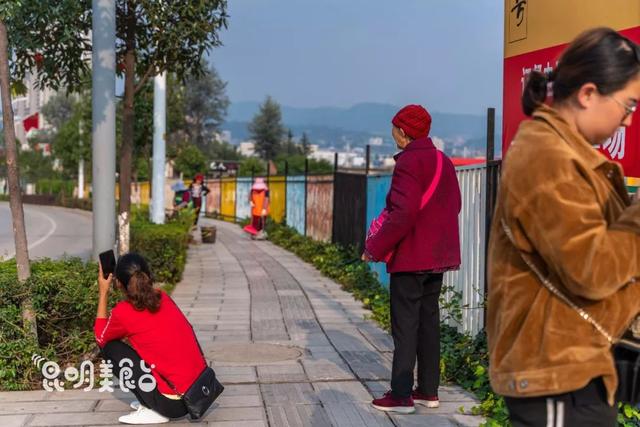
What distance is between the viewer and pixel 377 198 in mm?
11414

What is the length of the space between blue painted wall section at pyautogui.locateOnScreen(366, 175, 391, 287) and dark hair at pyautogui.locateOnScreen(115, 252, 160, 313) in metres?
5.88

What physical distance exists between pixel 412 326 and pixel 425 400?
550mm

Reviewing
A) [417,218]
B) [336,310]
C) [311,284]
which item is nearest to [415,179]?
[417,218]

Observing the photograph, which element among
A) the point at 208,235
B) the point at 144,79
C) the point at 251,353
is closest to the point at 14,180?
the point at 251,353

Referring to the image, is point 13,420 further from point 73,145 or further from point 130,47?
point 73,145

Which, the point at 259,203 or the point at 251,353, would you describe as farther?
the point at 259,203

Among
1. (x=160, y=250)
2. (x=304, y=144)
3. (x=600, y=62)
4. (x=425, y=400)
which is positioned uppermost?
(x=304, y=144)

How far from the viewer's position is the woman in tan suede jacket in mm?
1983

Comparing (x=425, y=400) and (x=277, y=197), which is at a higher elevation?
(x=277, y=197)

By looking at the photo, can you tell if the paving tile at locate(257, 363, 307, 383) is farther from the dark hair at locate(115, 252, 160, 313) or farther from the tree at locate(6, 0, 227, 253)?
the tree at locate(6, 0, 227, 253)

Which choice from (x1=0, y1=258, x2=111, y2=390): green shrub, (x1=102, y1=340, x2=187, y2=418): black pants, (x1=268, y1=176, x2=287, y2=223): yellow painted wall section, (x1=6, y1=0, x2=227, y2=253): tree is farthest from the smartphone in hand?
(x1=268, y1=176, x2=287, y2=223): yellow painted wall section

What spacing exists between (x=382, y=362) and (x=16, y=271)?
288 cm

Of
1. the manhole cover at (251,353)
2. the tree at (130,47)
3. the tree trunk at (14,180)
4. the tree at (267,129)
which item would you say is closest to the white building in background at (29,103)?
the tree at (130,47)

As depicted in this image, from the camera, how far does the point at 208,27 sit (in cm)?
1034
